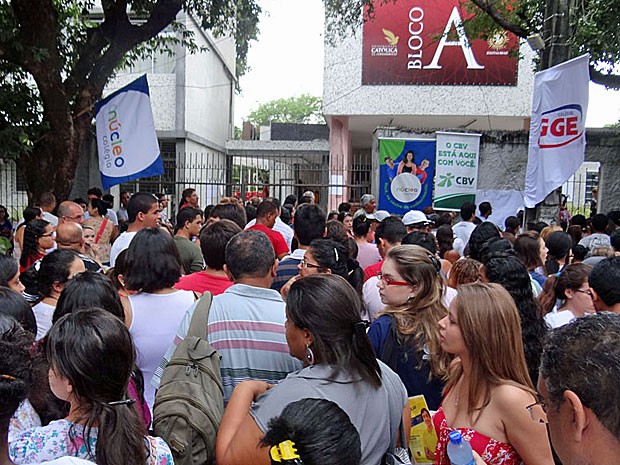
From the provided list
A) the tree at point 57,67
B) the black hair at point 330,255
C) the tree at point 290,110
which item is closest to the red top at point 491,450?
the black hair at point 330,255

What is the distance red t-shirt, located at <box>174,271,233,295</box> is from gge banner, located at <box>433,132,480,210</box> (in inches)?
327

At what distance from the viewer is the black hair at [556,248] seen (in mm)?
5066

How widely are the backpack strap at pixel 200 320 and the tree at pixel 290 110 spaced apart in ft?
226

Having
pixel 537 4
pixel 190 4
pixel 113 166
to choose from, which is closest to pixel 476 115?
pixel 537 4

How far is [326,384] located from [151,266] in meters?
1.55

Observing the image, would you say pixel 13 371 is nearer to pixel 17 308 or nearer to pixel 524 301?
pixel 17 308

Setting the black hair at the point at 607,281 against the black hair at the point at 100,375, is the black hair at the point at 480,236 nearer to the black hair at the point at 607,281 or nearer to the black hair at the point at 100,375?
the black hair at the point at 607,281

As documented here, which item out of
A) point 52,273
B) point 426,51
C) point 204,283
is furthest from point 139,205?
point 426,51

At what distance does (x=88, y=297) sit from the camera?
265 centimetres

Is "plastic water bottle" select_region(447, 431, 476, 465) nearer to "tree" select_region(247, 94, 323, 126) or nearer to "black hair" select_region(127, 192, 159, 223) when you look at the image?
"black hair" select_region(127, 192, 159, 223)

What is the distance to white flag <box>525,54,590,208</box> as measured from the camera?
23.0ft

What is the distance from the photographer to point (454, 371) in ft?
8.14

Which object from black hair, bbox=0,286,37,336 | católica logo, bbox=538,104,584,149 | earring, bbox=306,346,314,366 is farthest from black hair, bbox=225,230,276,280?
católica logo, bbox=538,104,584,149

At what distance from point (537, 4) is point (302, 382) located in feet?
33.8
